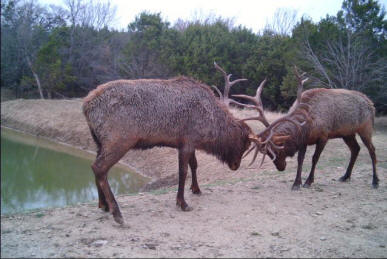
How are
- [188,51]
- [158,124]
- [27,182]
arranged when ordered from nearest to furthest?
[27,182], [158,124], [188,51]

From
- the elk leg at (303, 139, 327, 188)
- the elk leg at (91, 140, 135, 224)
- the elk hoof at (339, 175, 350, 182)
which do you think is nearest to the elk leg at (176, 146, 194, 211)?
the elk leg at (91, 140, 135, 224)

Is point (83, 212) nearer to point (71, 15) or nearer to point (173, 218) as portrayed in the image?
point (173, 218)

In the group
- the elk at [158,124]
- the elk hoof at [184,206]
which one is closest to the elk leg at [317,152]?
the elk at [158,124]

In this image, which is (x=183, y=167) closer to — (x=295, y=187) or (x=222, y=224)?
(x=222, y=224)

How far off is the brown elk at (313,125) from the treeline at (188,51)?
4.11 meters

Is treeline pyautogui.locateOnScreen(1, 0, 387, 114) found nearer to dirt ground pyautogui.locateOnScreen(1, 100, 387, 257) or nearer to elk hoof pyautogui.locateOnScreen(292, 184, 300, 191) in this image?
dirt ground pyautogui.locateOnScreen(1, 100, 387, 257)

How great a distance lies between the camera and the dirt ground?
4250 millimetres

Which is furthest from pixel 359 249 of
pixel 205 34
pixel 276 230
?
pixel 205 34

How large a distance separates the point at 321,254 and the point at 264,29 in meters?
18.0

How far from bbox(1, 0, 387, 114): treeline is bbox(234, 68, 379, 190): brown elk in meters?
4.11

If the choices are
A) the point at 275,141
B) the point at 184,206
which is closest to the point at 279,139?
the point at 275,141

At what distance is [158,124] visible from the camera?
5.45 m

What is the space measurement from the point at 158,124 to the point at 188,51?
1732 cm

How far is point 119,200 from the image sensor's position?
21.0ft
